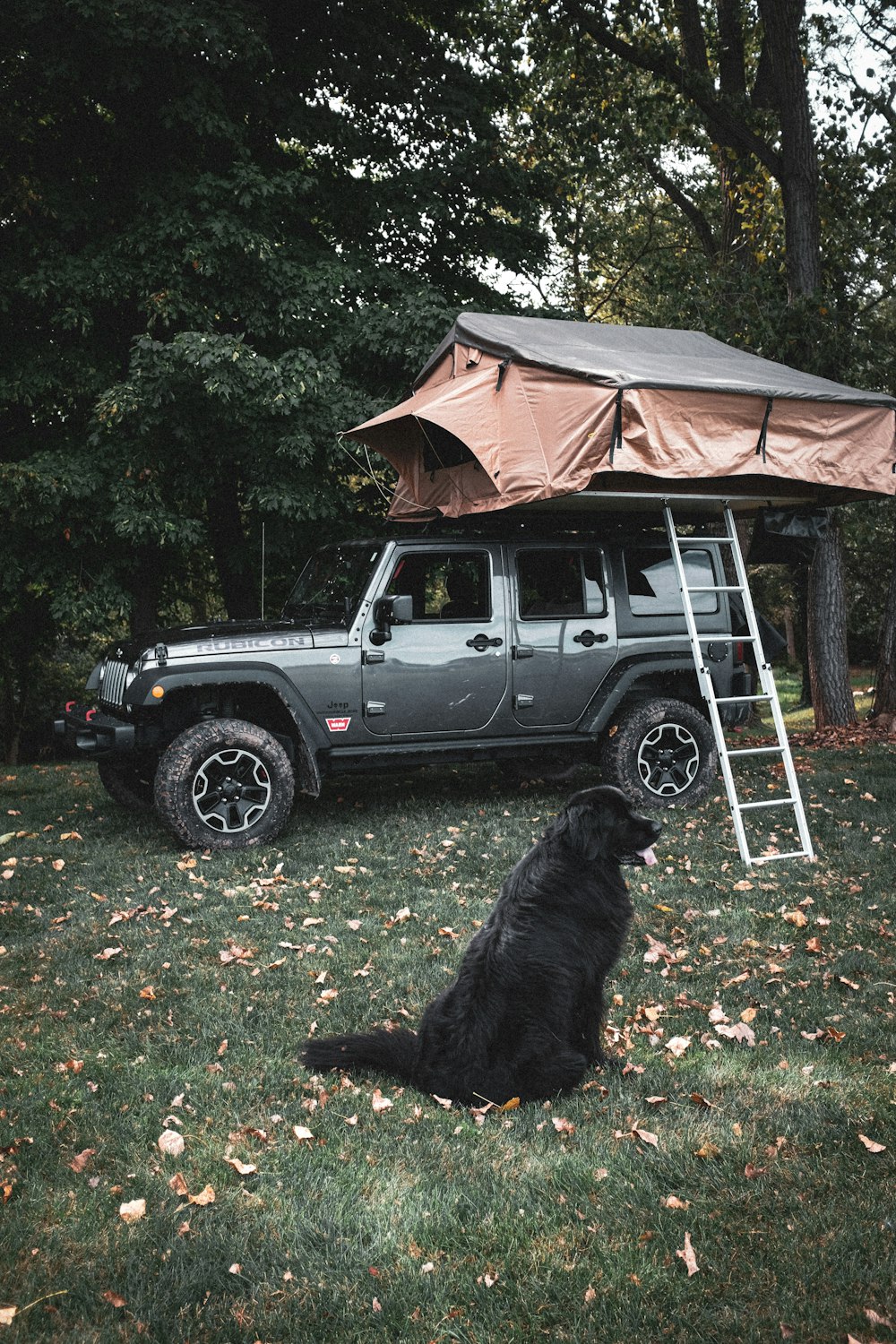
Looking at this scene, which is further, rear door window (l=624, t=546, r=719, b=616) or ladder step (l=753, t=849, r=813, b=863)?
rear door window (l=624, t=546, r=719, b=616)

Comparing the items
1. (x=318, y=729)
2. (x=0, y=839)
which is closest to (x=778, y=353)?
(x=318, y=729)

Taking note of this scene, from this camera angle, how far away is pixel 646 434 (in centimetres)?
643

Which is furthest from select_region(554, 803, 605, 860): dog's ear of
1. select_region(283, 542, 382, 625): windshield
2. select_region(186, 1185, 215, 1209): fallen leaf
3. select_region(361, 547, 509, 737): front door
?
select_region(283, 542, 382, 625): windshield

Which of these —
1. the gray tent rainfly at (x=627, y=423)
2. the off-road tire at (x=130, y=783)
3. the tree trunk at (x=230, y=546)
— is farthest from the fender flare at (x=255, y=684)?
the tree trunk at (x=230, y=546)

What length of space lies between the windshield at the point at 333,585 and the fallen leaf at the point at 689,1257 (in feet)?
17.3

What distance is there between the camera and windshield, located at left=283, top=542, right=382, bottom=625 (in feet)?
25.2

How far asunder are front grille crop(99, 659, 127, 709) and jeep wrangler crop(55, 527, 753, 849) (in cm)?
3

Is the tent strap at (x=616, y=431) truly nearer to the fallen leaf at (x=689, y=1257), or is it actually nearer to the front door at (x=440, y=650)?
the front door at (x=440, y=650)

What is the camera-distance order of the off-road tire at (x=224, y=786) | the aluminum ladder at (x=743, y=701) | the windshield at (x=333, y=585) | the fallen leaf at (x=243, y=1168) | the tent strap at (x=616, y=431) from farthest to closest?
the windshield at (x=333, y=585) → the off-road tire at (x=224, y=786) → the aluminum ladder at (x=743, y=701) → the tent strap at (x=616, y=431) → the fallen leaf at (x=243, y=1168)

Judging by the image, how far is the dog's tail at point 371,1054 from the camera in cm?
380

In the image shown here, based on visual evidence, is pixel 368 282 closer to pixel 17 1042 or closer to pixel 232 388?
pixel 232 388

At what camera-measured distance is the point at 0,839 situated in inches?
305

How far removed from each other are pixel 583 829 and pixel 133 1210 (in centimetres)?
186

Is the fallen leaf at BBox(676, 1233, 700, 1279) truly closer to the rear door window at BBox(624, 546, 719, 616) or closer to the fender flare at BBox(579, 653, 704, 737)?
the fender flare at BBox(579, 653, 704, 737)
